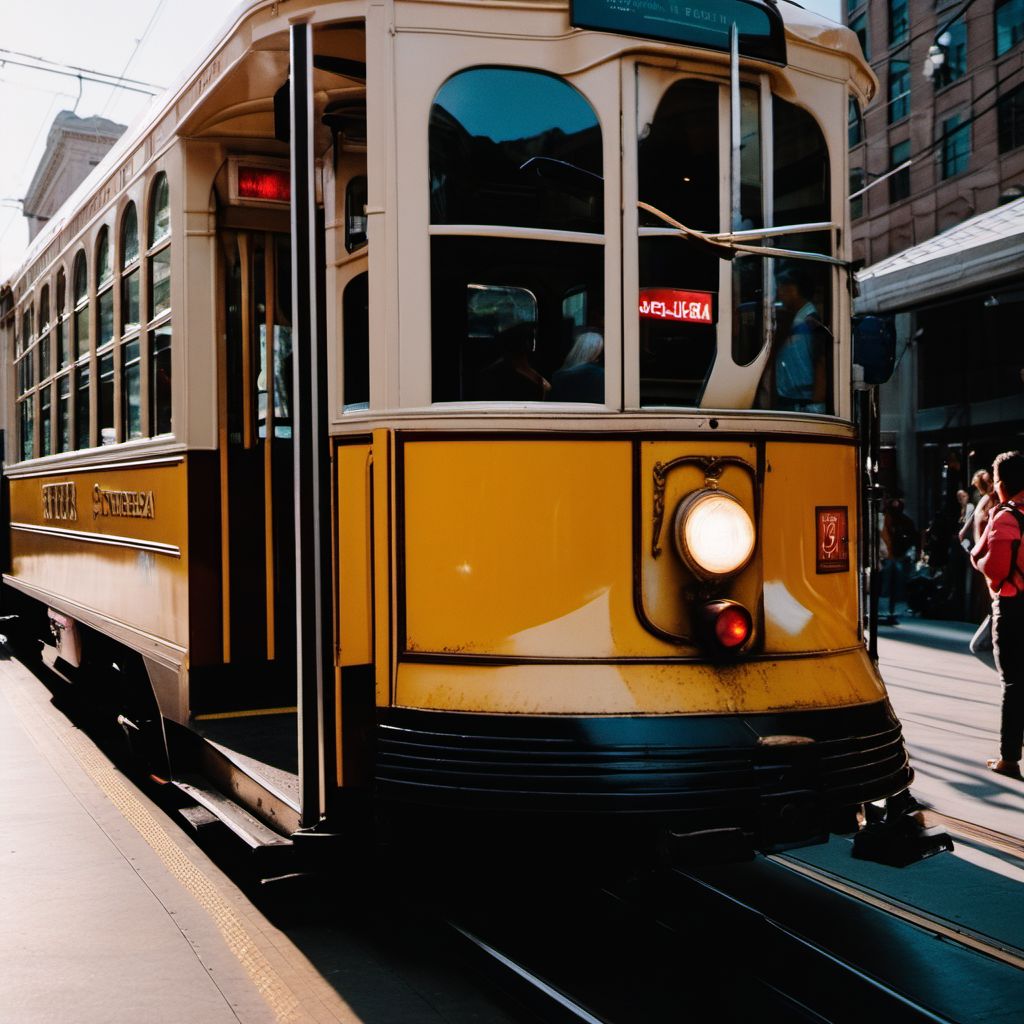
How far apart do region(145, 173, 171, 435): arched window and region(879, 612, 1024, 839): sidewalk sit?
3.94 meters

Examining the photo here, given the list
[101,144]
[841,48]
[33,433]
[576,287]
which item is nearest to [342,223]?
[576,287]

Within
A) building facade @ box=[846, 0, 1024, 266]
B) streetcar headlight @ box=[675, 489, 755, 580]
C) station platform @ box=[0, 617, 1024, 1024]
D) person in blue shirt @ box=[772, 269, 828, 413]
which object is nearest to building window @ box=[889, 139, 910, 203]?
building facade @ box=[846, 0, 1024, 266]

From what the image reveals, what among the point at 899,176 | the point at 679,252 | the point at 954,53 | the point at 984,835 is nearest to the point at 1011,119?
the point at 954,53

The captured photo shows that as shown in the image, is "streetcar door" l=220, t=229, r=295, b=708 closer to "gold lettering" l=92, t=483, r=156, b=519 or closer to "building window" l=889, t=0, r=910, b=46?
"gold lettering" l=92, t=483, r=156, b=519

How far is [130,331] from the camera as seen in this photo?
572cm

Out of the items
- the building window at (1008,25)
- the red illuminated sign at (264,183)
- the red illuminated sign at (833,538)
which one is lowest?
the red illuminated sign at (833,538)

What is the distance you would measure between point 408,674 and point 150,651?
2.16 metres

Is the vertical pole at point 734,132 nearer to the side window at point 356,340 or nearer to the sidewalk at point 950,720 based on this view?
the side window at point 356,340

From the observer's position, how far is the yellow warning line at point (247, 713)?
5.02m

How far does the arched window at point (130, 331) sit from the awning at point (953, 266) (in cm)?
697

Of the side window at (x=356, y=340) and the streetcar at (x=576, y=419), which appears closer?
the streetcar at (x=576, y=419)

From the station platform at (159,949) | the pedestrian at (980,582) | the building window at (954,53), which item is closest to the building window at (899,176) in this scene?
the building window at (954,53)

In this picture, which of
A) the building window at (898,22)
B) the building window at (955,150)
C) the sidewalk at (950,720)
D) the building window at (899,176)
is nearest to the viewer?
the sidewalk at (950,720)

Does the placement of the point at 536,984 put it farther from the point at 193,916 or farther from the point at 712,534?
the point at 193,916
